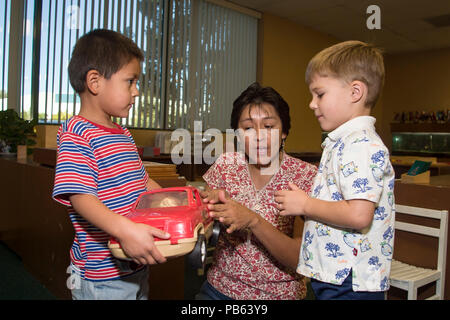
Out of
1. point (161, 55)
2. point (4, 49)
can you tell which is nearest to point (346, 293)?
point (4, 49)

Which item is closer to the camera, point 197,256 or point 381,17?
point 197,256

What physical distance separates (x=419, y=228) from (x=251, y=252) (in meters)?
1.30

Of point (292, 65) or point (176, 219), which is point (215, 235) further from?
point (292, 65)

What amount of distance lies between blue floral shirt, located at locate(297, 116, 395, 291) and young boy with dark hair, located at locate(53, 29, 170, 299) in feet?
1.57

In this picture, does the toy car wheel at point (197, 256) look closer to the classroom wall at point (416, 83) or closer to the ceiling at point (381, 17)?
the ceiling at point (381, 17)

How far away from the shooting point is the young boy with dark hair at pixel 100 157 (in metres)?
0.90

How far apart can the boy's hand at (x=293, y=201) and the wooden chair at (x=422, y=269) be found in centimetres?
124

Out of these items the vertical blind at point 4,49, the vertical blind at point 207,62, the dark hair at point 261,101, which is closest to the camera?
the dark hair at point 261,101

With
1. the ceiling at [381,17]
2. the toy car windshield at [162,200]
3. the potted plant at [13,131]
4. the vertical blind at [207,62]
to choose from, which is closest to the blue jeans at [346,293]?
the toy car windshield at [162,200]

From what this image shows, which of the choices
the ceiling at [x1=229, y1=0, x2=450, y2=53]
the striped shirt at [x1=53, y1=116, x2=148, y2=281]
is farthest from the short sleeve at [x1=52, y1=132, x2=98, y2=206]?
the ceiling at [x1=229, y1=0, x2=450, y2=53]

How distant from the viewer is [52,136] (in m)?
3.76

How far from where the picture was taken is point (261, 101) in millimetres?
1345

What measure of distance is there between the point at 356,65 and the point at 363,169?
0.30 m
